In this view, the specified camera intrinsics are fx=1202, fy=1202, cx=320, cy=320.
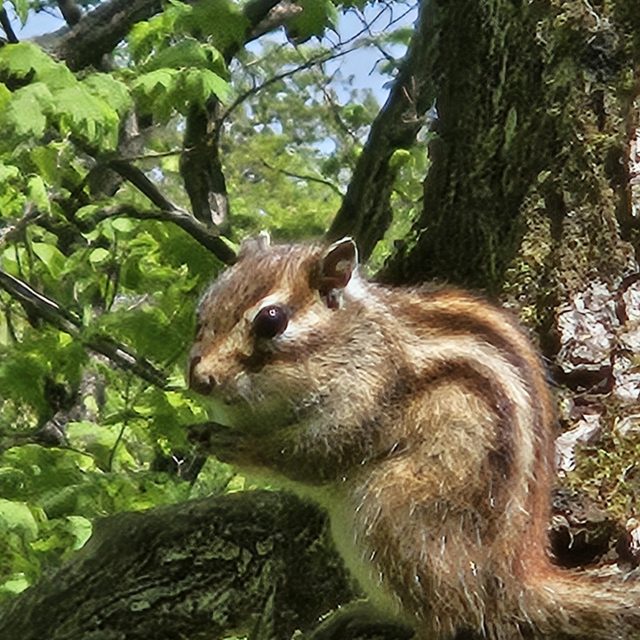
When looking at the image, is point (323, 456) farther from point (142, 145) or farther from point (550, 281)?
point (142, 145)

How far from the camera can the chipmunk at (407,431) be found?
2611 mm

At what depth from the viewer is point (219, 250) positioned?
5520 mm

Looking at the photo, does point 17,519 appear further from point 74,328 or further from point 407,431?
point 407,431

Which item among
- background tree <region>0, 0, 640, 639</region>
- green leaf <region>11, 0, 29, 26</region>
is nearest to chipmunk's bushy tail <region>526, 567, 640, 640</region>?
background tree <region>0, 0, 640, 639</region>

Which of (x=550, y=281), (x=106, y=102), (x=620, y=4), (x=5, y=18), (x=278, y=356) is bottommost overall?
(x=550, y=281)

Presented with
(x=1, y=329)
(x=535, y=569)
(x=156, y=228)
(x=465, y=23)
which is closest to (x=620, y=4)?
(x=465, y=23)

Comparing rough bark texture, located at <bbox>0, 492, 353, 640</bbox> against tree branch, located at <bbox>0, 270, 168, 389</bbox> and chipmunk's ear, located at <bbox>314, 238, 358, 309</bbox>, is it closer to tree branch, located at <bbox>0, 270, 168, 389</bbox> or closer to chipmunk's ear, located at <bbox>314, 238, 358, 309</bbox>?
chipmunk's ear, located at <bbox>314, 238, 358, 309</bbox>

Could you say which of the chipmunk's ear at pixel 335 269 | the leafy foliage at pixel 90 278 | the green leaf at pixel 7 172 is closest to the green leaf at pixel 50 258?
the leafy foliage at pixel 90 278


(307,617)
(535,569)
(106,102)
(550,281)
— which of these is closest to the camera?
(535,569)

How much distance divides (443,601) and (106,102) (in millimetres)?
2618

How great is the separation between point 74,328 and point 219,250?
0.74m

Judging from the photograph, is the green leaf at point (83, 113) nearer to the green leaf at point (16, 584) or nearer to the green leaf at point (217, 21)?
the green leaf at point (217, 21)

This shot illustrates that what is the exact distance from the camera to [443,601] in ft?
8.65

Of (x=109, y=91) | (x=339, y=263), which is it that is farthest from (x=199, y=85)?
(x=339, y=263)
